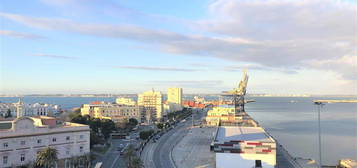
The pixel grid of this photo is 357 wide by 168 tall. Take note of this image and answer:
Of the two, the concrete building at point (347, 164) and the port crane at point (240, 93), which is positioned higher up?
the port crane at point (240, 93)

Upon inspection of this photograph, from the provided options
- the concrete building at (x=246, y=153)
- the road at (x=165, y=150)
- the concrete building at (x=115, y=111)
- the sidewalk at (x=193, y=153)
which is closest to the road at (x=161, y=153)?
the road at (x=165, y=150)

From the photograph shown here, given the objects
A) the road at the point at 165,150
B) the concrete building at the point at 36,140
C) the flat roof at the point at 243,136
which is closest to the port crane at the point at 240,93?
the road at the point at 165,150

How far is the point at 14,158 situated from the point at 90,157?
5372mm

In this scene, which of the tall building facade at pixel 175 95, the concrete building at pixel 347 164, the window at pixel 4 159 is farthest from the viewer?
the tall building facade at pixel 175 95

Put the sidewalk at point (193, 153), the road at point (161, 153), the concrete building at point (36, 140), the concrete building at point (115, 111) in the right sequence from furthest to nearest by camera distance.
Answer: the concrete building at point (115, 111) < the road at point (161, 153) < the sidewalk at point (193, 153) < the concrete building at point (36, 140)

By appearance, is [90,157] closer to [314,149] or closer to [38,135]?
[38,135]

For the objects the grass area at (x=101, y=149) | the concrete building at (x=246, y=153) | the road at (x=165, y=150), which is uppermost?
the concrete building at (x=246, y=153)

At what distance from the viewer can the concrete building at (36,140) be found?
61.9ft

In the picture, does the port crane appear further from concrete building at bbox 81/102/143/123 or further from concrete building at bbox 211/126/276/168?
concrete building at bbox 211/126/276/168

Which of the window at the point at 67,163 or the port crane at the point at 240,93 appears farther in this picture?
the port crane at the point at 240,93

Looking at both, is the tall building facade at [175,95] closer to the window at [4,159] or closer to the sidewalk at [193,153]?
the sidewalk at [193,153]

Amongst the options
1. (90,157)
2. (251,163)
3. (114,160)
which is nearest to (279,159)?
(251,163)

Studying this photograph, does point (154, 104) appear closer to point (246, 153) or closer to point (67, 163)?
point (67, 163)

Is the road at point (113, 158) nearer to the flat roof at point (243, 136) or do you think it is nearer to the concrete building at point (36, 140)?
the concrete building at point (36, 140)
